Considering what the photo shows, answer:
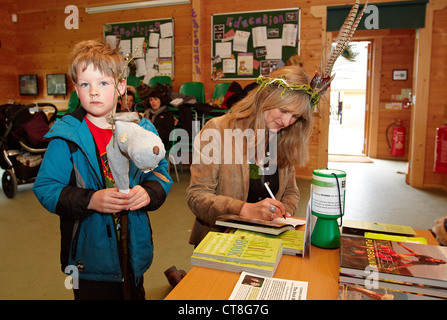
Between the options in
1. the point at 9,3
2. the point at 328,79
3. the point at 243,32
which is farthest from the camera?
the point at 9,3

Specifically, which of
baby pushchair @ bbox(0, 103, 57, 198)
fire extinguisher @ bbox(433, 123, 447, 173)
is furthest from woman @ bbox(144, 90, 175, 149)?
fire extinguisher @ bbox(433, 123, 447, 173)

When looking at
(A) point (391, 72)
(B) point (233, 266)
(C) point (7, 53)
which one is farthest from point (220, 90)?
(C) point (7, 53)

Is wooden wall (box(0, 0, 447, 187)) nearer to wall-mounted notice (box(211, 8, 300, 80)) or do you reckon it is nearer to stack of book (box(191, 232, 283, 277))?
wall-mounted notice (box(211, 8, 300, 80))

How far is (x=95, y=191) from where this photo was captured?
1019mm

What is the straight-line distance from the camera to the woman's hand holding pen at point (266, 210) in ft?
3.91

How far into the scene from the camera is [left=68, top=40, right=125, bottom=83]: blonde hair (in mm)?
968

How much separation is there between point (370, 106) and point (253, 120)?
5.71 m

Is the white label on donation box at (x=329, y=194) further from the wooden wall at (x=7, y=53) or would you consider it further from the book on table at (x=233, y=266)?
the wooden wall at (x=7, y=53)

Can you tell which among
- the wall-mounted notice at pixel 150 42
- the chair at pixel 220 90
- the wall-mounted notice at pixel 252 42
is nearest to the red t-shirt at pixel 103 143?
the chair at pixel 220 90

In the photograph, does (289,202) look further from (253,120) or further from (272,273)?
(272,273)

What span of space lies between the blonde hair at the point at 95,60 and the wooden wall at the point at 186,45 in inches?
155

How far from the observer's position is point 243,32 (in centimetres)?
487
